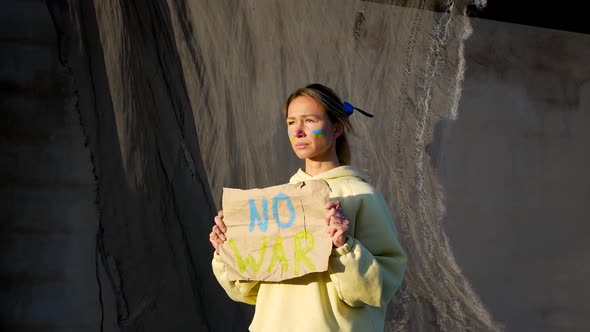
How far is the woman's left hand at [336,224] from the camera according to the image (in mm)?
1911

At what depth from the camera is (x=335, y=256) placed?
194cm

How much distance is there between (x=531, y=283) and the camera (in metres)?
3.71

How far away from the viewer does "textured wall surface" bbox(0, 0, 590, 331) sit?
2824 millimetres

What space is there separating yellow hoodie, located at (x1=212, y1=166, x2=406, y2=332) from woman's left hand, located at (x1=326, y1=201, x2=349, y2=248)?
20 millimetres

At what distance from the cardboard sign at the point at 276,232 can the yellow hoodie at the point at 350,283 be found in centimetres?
5

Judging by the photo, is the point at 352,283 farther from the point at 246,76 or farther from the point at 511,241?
the point at 511,241

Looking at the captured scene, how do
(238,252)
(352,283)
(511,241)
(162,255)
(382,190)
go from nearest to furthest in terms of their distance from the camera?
(352,283)
(238,252)
(162,255)
(382,190)
(511,241)

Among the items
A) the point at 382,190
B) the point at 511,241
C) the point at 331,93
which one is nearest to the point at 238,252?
the point at 331,93

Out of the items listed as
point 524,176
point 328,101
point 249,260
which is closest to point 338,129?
point 328,101

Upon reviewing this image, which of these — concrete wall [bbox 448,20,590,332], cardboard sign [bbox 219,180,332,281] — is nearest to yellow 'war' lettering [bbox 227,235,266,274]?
cardboard sign [bbox 219,180,332,281]

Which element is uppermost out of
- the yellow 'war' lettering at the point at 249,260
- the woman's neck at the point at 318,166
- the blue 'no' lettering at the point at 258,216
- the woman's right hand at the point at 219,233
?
the woman's neck at the point at 318,166

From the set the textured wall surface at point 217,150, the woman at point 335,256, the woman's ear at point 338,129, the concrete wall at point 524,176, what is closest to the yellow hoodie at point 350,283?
the woman at point 335,256

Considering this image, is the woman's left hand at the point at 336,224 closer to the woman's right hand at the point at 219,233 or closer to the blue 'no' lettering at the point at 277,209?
the blue 'no' lettering at the point at 277,209

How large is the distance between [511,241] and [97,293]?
167cm
